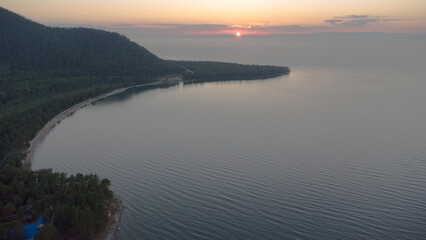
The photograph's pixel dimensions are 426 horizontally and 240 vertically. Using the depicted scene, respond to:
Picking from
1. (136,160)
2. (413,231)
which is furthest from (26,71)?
(413,231)

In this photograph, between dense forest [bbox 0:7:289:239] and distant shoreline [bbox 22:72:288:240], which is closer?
dense forest [bbox 0:7:289:239]

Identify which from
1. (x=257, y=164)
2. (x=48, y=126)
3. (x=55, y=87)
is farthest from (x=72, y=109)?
(x=257, y=164)

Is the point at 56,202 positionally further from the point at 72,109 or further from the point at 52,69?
the point at 52,69

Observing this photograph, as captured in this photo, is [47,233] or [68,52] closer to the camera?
[47,233]

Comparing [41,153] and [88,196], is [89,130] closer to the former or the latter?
[41,153]

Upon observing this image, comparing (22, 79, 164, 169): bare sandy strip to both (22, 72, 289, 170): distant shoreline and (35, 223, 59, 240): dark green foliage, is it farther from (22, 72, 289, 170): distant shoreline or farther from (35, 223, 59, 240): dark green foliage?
(35, 223, 59, 240): dark green foliage

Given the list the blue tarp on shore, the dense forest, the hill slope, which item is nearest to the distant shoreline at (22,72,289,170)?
the dense forest
